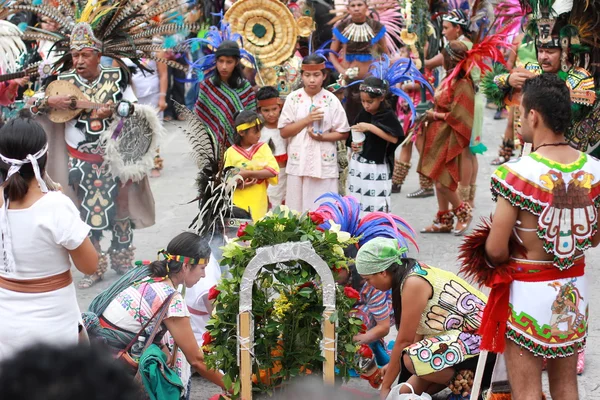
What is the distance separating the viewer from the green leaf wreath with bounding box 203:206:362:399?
4070 millimetres

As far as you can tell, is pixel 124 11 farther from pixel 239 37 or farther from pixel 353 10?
pixel 353 10

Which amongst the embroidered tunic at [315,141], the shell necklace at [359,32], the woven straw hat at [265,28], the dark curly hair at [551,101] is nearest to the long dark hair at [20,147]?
the dark curly hair at [551,101]

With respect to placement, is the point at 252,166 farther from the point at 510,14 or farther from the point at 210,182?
the point at 510,14

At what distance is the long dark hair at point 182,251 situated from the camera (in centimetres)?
437

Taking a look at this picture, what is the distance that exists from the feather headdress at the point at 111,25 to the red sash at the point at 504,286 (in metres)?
3.61

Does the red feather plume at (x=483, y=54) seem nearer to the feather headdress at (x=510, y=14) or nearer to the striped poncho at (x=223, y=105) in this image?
the feather headdress at (x=510, y=14)

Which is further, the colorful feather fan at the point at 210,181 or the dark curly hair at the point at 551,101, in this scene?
the colorful feather fan at the point at 210,181

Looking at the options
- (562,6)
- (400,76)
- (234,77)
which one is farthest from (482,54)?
(234,77)

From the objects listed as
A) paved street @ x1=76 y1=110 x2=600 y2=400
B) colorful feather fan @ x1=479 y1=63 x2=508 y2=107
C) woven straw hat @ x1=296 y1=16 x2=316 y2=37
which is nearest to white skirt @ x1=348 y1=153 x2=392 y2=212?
paved street @ x1=76 y1=110 x2=600 y2=400

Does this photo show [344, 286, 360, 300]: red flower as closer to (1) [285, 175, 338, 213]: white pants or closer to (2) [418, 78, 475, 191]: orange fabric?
(1) [285, 175, 338, 213]: white pants

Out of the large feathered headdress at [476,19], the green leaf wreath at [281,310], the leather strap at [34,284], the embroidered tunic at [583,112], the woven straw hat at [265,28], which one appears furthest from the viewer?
the woven straw hat at [265,28]

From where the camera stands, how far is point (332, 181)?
691 cm

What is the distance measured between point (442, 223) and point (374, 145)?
4.67 feet

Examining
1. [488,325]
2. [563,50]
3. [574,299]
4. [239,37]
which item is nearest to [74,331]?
[488,325]
